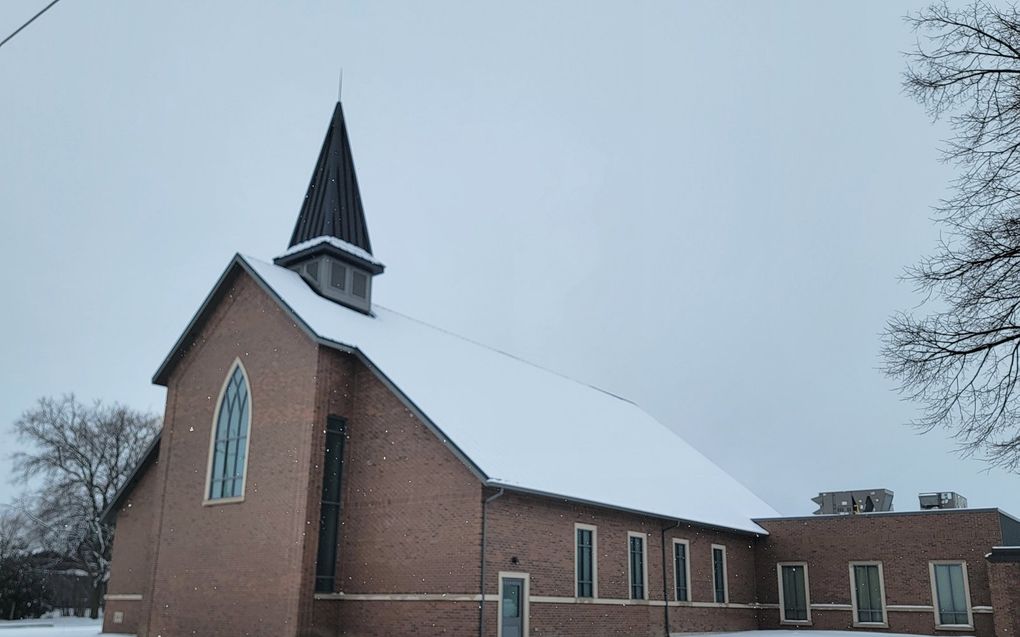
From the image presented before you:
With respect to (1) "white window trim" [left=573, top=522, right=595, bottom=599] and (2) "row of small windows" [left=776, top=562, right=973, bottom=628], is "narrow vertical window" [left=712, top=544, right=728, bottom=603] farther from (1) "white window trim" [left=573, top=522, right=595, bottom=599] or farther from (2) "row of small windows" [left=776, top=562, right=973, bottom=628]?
Result: (1) "white window trim" [left=573, top=522, right=595, bottom=599]

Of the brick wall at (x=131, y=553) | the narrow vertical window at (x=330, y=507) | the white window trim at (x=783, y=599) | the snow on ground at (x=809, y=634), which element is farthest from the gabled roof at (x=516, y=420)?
the brick wall at (x=131, y=553)

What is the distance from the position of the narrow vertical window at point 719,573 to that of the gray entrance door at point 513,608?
1093 centimetres

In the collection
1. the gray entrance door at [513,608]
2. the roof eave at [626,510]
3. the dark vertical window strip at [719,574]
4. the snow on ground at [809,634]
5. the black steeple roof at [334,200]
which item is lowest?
the snow on ground at [809,634]

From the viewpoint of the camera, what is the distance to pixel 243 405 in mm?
24906

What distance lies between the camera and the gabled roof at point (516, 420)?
2241cm

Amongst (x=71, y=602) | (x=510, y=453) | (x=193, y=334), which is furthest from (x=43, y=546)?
(x=510, y=453)

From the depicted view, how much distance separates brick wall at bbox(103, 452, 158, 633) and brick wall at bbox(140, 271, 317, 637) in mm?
2591

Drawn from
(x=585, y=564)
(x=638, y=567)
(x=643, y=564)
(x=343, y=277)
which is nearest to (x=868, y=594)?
(x=643, y=564)

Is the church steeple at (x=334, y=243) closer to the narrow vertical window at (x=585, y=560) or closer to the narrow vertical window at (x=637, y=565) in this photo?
the narrow vertical window at (x=585, y=560)

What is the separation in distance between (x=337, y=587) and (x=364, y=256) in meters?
10.1

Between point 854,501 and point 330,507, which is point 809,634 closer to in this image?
point 854,501

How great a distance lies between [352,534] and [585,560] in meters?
6.06

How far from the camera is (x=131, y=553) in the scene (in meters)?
28.6

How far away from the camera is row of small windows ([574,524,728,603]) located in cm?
2369
